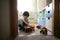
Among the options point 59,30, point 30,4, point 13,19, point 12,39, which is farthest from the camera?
point 30,4

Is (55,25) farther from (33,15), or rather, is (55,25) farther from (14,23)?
(33,15)

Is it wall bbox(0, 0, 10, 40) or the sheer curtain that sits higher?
the sheer curtain

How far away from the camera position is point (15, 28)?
1.49m

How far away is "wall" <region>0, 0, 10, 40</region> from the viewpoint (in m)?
1.41

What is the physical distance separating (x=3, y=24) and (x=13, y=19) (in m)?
0.17

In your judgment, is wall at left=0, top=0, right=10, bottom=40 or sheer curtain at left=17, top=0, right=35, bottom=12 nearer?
wall at left=0, top=0, right=10, bottom=40

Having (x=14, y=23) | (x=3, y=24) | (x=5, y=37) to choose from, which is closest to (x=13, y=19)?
(x=14, y=23)

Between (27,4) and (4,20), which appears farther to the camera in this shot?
(27,4)

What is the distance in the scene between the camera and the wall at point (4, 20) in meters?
1.41

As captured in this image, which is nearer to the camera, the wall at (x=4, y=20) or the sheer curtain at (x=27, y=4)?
the wall at (x=4, y=20)

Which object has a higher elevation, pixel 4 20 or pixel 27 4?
pixel 27 4

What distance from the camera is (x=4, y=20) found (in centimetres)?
143

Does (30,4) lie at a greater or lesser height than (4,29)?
greater

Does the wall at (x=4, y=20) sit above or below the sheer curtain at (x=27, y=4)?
below
